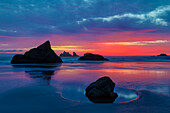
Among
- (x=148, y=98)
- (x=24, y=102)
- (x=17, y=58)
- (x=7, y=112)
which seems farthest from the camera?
(x=17, y=58)

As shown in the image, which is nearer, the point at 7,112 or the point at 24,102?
Answer: the point at 7,112

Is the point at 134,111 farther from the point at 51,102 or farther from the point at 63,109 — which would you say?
the point at 51,102

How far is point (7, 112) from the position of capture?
19.9 ft

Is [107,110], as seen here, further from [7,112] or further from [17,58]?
[17,58]

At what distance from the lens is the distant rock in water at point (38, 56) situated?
45.6 metres

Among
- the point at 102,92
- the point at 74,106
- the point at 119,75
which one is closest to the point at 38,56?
the point at 119,75

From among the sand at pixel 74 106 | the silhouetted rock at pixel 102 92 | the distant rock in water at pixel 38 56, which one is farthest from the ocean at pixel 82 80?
the distant rock in water at pixel 38 56

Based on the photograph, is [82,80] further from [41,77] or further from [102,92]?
[102,92]

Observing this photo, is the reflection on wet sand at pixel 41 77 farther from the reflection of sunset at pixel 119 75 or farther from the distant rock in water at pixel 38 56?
the distant rock in water at pixel 38 56

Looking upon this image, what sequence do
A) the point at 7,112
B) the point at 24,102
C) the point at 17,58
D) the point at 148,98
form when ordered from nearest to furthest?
the point at 7,112, the point at 24,102, the point at 148,98, the point at 17,58

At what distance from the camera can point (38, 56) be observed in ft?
157

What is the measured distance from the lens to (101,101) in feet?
25.4

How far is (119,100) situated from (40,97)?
4.59 meters

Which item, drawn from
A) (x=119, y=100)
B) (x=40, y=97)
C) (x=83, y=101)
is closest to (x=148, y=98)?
(x=119, y=100)
